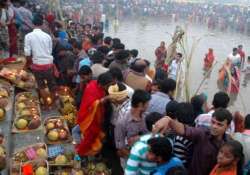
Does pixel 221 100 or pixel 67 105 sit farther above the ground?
pixel 221 100

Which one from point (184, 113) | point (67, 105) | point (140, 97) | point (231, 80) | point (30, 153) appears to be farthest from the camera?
point (231, 80)

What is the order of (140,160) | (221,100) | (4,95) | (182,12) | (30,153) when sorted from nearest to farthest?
(140,160) → (221,100) → (30,153) → (4,95) → (182,12)

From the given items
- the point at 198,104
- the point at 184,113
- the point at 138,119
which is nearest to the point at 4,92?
the point at 138,119

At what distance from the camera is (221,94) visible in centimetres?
418

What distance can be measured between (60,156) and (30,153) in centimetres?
38

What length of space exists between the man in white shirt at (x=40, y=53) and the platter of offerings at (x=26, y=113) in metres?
0.40

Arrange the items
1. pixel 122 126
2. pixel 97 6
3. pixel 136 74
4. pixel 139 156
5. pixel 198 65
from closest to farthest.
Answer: pixel 139 156 → pixel 122 126 → pixel 136 74 → pixel 198 65 → pixel 97 6

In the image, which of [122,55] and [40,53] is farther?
[40,53]

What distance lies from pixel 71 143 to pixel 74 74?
69.4 inches

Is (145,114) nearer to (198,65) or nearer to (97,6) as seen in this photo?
(198,65)

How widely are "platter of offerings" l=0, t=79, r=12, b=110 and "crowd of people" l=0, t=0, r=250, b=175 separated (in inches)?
20.6

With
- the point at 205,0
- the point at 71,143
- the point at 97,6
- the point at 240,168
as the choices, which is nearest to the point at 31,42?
the point at 71,143

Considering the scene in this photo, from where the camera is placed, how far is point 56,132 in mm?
5262

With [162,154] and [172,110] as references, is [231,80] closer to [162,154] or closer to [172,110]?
[172,110]
